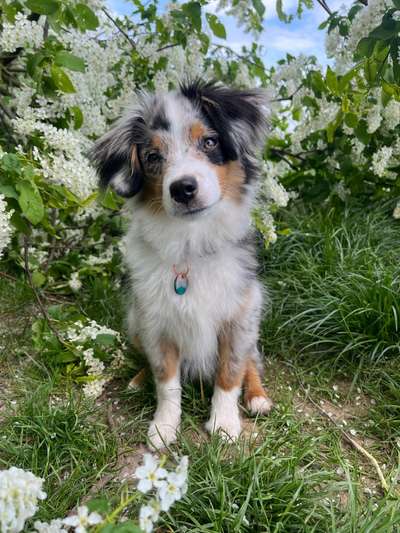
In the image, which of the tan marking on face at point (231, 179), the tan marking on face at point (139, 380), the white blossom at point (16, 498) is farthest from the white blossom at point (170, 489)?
the tan marking on face at point (139, 380)

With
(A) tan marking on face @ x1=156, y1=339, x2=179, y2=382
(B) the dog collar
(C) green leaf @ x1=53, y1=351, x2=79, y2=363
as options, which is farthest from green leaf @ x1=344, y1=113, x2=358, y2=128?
(C) green leaf @ x1=53, y1=351, x2=79, y2=363

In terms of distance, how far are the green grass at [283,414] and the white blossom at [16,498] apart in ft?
2.59

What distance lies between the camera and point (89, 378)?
289 cm

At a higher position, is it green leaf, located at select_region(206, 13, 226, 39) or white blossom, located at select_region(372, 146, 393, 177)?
green leaf, located at select_region(206, 13, 226, 39)

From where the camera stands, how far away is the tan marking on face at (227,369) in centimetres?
271

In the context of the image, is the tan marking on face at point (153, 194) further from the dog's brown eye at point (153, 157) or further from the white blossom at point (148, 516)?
the white blossom at point (148, 516)

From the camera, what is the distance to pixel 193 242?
2.65m

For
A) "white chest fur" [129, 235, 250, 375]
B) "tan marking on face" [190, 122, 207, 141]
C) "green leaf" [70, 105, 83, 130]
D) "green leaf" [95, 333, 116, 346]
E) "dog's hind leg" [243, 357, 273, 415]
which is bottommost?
"dog's hind leg" [243, 357, 273, 415]

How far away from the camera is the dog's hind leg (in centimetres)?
276

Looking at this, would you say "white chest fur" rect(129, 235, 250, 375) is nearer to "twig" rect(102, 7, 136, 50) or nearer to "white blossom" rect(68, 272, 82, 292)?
"white blossom" rect(68, 272, 82, 292)

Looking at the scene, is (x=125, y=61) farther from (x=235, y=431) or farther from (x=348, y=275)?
(x=235, y=431)

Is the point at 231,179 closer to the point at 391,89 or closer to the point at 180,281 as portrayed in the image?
the point at 180,281

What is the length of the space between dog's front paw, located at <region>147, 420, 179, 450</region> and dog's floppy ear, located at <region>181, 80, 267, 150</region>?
1416 millimetres

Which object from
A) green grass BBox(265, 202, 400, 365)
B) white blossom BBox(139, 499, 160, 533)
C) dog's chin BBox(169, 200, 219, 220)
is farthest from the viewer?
green grass BBox(265, 202, 400, 365)
